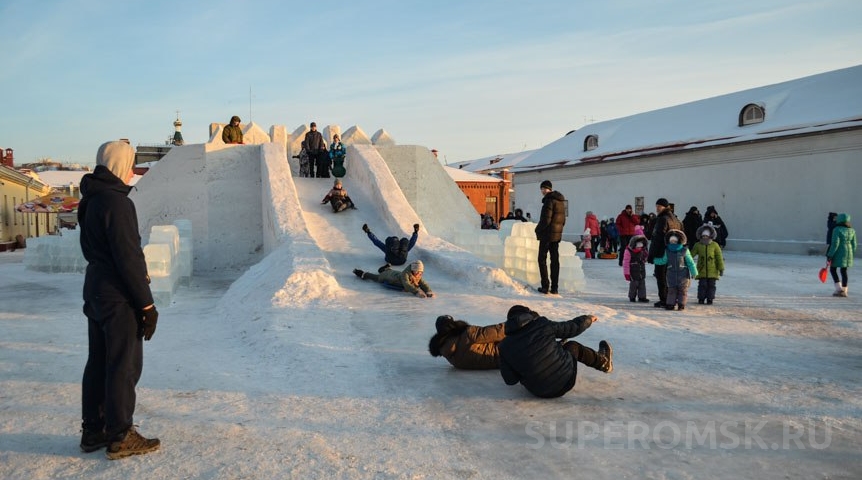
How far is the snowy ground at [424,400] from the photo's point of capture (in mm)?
3412

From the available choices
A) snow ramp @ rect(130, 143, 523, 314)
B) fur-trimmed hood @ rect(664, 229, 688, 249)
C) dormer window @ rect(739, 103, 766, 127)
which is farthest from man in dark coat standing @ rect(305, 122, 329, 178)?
dormer window @ rect(739, 103, 766, 127)

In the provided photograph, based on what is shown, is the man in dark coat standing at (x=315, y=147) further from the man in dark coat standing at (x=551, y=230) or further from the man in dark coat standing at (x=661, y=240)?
the man in dark coat standing at (x=661, y=240)

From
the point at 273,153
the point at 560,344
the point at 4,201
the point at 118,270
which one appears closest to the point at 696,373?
the point at 560,344

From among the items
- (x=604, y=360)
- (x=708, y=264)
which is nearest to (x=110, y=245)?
(x=604, y=360)

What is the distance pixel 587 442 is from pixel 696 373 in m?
2.05

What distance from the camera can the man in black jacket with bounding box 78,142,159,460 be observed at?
3439 mm

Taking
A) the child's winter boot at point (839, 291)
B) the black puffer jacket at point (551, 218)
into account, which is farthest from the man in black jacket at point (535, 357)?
the child's winter boot at point (839, 291)

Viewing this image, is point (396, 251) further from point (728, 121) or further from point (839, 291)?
point (728, 121)

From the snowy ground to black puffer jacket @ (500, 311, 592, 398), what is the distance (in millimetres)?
146

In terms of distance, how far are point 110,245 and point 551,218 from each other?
6.75m

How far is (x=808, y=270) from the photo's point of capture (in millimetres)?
14203

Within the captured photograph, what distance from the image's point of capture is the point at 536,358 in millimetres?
4434

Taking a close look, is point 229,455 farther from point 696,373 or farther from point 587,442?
point 696,373

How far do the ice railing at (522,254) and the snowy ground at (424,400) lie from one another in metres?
1.97
